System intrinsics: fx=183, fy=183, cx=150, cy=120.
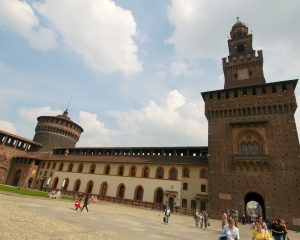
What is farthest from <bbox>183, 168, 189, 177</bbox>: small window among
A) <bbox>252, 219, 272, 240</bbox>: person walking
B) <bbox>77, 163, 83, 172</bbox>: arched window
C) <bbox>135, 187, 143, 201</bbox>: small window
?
<bbox>252, 219, 272, 240</bbox>: person walking

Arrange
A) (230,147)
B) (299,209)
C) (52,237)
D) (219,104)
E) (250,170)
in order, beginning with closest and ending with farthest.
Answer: (52,237)
(299,209)
(250,170)
(230,147)
(219,104)

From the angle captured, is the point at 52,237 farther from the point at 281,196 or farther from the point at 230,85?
the point at 230,85

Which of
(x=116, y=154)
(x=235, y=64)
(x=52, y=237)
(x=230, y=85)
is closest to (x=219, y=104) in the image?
(x=230, y=85)

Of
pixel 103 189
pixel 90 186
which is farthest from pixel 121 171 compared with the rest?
pixel 90 186

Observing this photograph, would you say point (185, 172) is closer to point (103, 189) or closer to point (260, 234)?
point (103, 189)

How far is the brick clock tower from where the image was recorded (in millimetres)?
22656

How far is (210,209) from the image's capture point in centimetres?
2481

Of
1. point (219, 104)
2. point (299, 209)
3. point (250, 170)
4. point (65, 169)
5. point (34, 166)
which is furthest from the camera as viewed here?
point (34, 166)

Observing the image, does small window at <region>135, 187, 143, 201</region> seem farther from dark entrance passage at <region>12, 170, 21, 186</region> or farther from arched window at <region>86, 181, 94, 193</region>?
dark entrance passage at <region>12, 170, 21, 186</region>

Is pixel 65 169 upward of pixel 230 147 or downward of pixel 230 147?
downward

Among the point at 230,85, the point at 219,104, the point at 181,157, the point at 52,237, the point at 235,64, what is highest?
the point at 235,64

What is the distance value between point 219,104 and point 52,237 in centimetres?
2887

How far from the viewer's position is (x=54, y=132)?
54.6 meters

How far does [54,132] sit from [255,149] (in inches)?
2044
